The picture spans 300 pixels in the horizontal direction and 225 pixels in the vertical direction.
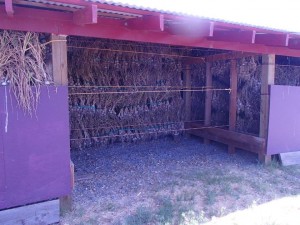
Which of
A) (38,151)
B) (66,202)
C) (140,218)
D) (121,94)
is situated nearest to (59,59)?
(38,151)

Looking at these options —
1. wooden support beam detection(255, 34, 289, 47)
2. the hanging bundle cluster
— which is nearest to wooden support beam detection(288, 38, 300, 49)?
wooden support beam detection(255, 34, 289, 47)

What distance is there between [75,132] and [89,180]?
2.07 m

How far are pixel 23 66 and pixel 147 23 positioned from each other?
144cm

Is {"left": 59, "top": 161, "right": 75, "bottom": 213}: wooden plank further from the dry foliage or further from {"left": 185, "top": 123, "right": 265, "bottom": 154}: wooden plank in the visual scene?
{"left": 185, "top": 123, "right": 265, "bottom": 154}: wooden plank

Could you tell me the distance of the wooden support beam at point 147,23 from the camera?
3354 mm

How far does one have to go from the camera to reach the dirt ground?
3.51m

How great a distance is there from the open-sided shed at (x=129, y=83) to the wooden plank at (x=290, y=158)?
126 mm

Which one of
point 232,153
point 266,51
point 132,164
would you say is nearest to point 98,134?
point 132,164

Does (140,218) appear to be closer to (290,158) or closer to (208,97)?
(290,158)

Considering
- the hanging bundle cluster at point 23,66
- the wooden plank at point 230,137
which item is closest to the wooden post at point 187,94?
the wooden plank at point 230,137

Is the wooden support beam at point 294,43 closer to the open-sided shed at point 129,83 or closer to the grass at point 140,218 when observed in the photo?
the open-sided shed at point 129,83

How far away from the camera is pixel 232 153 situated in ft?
20.5

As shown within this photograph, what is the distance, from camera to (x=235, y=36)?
173 inches

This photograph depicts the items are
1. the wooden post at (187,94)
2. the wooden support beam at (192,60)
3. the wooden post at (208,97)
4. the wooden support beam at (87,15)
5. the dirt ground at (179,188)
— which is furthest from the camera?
the wooden post at (187,94)
